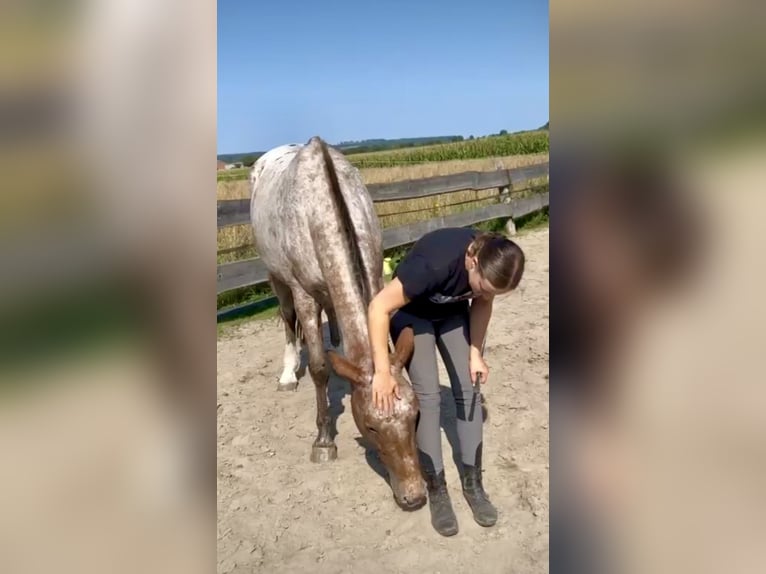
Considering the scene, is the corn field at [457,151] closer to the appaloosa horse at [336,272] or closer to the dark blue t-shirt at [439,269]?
the appaloosa horse at [336,272]

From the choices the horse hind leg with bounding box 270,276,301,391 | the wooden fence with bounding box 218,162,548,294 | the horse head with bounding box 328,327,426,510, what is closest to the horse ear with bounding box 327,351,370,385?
the horse head with bounding box 328,327,426,510

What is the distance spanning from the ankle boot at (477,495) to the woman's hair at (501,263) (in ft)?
3.95

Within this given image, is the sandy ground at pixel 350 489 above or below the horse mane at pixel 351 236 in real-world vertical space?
below

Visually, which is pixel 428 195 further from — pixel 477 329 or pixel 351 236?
pixel 477 329

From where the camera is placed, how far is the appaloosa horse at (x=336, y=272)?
2686 mm

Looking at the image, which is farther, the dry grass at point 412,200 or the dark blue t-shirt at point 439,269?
the dry grass at point 412,200

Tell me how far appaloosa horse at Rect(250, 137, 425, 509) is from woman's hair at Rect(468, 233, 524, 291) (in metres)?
0.66
